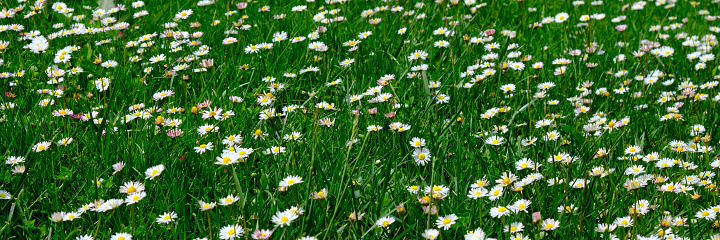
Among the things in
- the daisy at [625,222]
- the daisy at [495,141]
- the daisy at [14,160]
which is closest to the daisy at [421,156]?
the daisy at [495,141]

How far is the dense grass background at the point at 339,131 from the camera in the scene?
2076 millimetres

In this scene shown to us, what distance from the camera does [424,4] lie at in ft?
14.6

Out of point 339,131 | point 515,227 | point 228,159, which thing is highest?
point 228,159

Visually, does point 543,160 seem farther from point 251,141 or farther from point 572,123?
point 251,141

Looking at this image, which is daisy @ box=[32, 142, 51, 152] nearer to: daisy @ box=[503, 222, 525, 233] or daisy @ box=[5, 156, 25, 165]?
daisy @ box=[5, 156, 25, 165]

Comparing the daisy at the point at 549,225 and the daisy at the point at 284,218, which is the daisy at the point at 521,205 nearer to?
the daisy at the point at 549,225

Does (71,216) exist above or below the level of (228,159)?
below

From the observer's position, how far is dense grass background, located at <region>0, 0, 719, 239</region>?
2.08 metres

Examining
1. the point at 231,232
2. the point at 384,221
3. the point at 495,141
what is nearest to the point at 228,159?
the point at 231,232

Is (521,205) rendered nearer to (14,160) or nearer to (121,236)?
(121,236)

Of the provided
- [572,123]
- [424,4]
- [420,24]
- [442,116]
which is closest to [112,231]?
[442,116]

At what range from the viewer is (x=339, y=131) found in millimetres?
2650

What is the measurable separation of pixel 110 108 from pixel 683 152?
2224mm

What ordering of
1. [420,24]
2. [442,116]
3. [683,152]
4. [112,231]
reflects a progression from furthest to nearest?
[420,24], [442,116], [683,152], [112,231]
